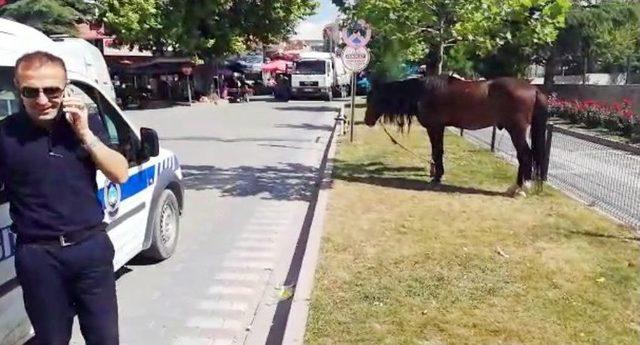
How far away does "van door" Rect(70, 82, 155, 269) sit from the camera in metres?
5.00

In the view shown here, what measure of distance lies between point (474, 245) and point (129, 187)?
11.5ft

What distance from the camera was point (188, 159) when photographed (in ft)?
46.5

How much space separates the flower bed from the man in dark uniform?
17625mm

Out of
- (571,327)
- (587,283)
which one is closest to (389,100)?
(587,283)

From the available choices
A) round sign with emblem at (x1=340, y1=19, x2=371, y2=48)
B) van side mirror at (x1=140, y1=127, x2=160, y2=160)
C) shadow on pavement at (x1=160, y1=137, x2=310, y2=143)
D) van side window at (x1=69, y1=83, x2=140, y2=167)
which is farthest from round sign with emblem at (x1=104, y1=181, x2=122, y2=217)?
shadow on pavement at (x1=160, y1=137, x2=310, y2=143)

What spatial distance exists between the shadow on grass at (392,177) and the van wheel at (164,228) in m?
4.47

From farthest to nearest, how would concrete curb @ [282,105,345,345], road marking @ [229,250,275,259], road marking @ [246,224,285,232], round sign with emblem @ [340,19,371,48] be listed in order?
1. round sign with emblem @ [340,19,371,48]
2. road marking @ [246,224,285,232]
3. road marking @ [229,250,275,259]
4. concrete curb @ [282,105,345,345]

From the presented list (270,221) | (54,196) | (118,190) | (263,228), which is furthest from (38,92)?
(270,221)

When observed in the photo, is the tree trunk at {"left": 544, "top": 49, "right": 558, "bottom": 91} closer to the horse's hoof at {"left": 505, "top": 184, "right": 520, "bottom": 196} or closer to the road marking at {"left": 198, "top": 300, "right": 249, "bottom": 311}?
the horse's hoof at {"left": 505, "top": 184, "right": 520, "bottom": 196}

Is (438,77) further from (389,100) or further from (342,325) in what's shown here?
(342,325)

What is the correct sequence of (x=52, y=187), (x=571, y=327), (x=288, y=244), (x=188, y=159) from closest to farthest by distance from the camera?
(x=52, y=187) → (x=571, y=327) → (x=288, y=244) → (x=188, y=159)

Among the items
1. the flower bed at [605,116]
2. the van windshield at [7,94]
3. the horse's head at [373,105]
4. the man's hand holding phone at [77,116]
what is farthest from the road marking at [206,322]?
the flower bed at [605,116]

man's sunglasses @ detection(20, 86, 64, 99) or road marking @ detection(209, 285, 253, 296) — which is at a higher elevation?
man's sunglasses @ detection(20, 86, 64, 99)

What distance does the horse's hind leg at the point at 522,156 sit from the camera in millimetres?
9883
